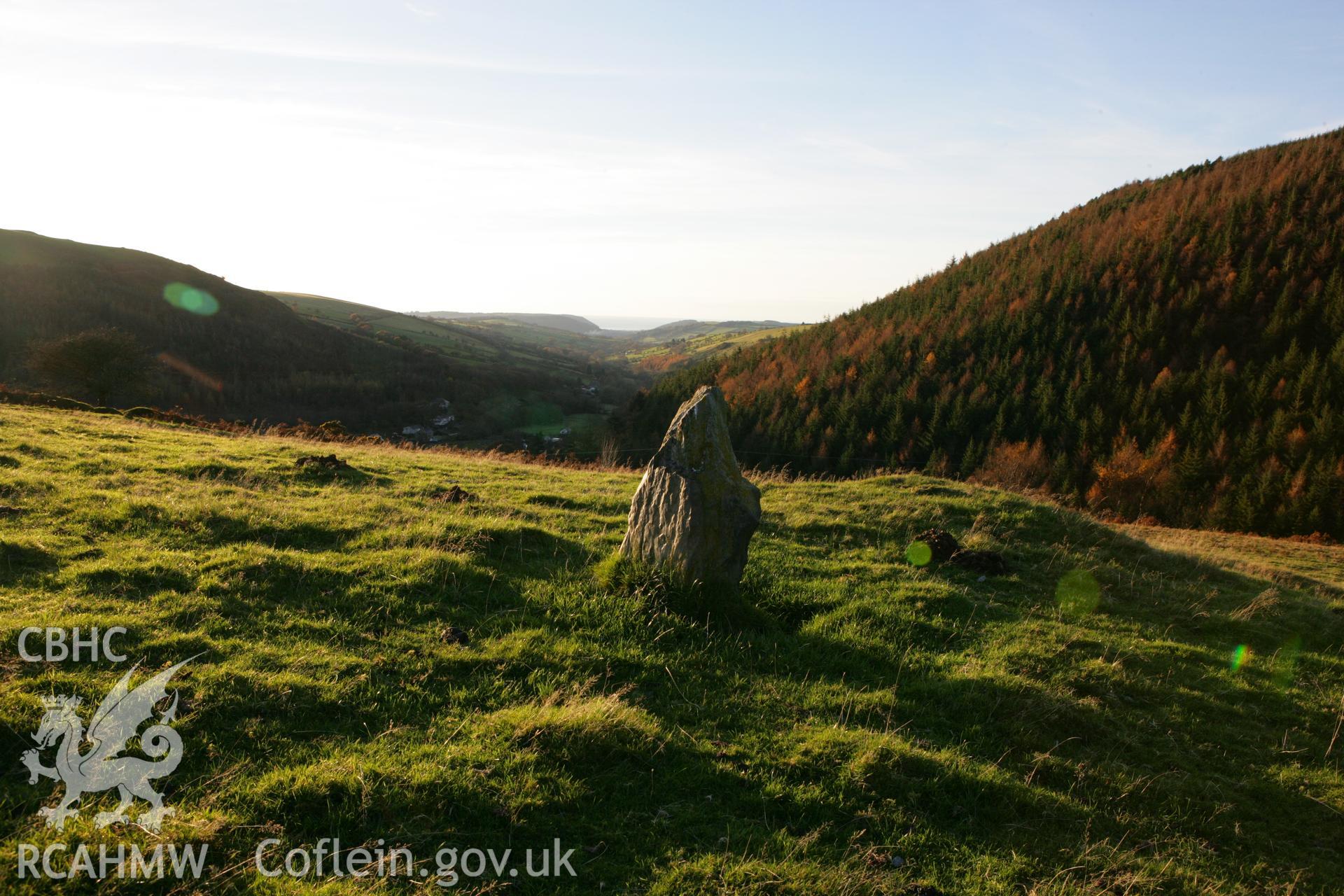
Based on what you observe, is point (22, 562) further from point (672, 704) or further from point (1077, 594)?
point (1077, 594)

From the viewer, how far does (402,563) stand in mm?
9000

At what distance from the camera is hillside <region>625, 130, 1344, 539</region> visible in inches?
1863

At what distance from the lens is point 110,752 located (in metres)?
4.82

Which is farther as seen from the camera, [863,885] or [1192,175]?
[1192,175]

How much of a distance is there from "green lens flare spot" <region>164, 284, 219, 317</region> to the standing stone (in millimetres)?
97208

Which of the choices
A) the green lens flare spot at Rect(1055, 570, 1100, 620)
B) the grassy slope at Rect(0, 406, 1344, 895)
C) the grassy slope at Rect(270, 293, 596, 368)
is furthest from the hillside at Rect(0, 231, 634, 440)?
the green lens flare spot at Rect(1055, 570, 1100, 620)

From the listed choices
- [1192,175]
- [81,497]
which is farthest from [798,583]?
[1192,175]

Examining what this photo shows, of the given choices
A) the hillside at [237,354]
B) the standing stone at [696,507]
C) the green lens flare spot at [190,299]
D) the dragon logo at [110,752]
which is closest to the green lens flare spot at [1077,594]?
the standing stone at [696,507]

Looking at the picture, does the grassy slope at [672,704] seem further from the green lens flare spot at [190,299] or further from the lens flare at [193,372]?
the green lens flare spot at [190,299]

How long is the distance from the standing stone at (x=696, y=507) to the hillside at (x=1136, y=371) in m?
34.8

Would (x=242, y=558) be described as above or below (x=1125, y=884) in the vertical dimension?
above

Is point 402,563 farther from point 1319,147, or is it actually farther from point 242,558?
point 1319,147

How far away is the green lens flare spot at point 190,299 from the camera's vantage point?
268 ft

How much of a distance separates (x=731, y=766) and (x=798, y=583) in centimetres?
483
